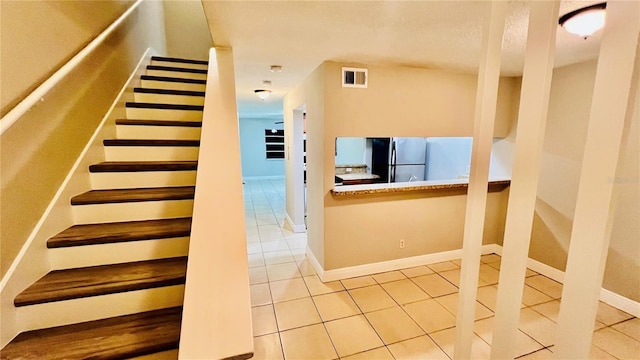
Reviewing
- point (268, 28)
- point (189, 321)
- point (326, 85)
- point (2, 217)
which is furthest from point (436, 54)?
point (2, 217)

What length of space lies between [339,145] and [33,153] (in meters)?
5.54

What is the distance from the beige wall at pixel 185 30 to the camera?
4.07 m

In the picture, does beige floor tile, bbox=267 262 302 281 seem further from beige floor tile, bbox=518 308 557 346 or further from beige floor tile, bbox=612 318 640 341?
beige floor tile, bbox=612 318 640 341

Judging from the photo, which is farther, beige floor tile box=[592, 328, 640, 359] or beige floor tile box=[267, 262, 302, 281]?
beige floor tile box=[267, 262, 302, 281]

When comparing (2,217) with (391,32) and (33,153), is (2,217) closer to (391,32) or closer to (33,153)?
(33,153)

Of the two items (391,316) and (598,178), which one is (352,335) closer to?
(391,316)

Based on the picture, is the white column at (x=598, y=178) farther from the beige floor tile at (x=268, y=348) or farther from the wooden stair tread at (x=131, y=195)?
the wooden stair tread at (x=131, y=195)

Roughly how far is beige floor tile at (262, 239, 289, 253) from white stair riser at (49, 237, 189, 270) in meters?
2.12

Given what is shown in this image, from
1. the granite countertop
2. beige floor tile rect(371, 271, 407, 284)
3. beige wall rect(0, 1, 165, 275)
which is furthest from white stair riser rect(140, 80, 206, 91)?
beige floor tile rect(371, 271, 407, 284)

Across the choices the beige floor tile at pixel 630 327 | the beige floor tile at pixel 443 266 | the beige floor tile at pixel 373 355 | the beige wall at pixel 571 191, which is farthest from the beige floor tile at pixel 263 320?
the beige wall at pixel 571 191

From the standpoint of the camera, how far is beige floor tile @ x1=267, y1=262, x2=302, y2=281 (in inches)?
116

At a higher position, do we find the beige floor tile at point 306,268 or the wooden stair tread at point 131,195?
the wooden stair tread at point 131,195

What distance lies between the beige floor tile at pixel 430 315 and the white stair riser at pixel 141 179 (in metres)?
2.17

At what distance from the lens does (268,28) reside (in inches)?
70.7
